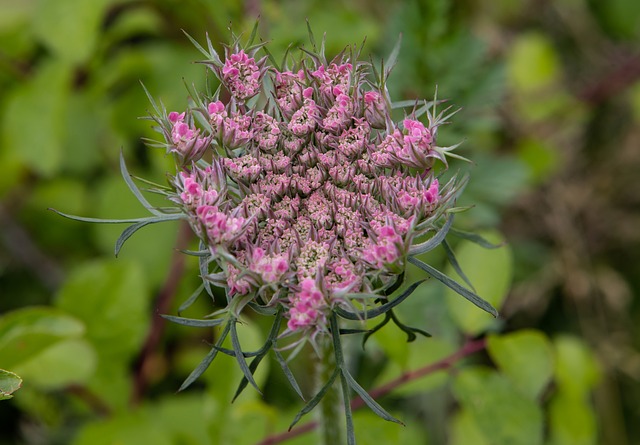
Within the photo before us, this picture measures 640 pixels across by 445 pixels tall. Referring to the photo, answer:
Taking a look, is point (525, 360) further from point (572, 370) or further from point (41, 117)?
point (41, 117)

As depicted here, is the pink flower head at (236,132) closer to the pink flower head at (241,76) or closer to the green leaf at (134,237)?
the pink flower head at (241,76)

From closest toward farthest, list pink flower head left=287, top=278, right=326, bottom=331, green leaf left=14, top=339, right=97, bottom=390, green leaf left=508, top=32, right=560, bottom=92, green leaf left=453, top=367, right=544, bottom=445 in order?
pink flower head left=287, top=278, right=326, bottom=331
green leaf left=453, top=367, right=544, bottom=445
green leaf left=14, top=339, right=97, bottom=390
green leaf left=508, top=32, right=560, bottom=92

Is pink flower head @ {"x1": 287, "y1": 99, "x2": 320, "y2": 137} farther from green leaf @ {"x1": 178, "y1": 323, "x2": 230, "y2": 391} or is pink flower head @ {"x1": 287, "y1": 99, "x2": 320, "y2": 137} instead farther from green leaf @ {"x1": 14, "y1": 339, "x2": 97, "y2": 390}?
green leaf @ {"x1": 14, "y1": 339, "x2": 97, "y2": 390}

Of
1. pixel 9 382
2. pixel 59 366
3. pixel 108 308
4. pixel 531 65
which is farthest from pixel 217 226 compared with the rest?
pixel 531 65

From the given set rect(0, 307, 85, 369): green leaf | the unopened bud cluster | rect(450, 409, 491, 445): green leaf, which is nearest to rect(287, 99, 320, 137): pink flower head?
the unopened bud cluster

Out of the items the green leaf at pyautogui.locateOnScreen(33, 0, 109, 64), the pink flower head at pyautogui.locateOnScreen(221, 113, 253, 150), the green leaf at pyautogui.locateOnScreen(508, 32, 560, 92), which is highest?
the green leaf at pyautogui.locateOnScreen(508, 32, 560, 92)

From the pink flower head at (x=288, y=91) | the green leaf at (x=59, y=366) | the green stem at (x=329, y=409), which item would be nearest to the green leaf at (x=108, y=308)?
the green leaf at (x=59, y=366)
